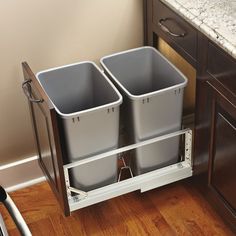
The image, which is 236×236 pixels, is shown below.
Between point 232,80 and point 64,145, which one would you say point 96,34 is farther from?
point 232,80

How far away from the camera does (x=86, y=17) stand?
1982 millimetres

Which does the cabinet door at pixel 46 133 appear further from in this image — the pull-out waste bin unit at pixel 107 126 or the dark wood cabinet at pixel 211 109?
the dark wood cabinet at pixel 211 109

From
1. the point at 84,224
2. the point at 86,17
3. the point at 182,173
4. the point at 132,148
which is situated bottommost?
the point at 84,224

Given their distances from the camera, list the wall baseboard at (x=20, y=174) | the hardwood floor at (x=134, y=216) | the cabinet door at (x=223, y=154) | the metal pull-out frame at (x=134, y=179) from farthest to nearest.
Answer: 1. the wall baseboard at (x=20, y=174)
2. the hardwood floor at (x=134, y=216)
3. the metal pull-out frame at (x=134, y=179)
4. the cabinet door at (x=223, y=154)

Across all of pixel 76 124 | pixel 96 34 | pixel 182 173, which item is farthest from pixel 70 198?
pixel 96 34

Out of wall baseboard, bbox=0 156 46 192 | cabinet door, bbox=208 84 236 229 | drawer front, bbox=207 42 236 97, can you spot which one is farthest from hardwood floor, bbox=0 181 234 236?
drawer front, bbox=207 42 236 97

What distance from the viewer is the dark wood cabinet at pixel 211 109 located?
159cm

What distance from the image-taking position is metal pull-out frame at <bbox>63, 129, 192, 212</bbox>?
1830mm

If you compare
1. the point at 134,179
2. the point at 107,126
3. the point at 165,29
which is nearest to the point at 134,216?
the point at 134,179

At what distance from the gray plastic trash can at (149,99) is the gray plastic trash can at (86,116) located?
0.07 m

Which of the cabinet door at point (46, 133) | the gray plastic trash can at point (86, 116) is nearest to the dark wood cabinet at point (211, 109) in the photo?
the gray plastic trash can at point (86, 116)

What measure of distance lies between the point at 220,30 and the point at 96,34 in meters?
0.63

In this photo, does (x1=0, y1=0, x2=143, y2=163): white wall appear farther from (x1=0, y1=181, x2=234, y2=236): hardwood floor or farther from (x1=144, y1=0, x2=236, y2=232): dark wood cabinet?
(x1=0, y1=181, x2=234, y2=236): hardwood floor

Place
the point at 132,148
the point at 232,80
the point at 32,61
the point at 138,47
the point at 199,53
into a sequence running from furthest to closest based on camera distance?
the point at 138,47, the point at 32,61, the point at 132,148, the point at 199,53, the point at 232,80
